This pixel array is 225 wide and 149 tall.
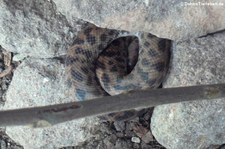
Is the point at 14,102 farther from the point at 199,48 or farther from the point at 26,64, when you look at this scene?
the point at 199,48

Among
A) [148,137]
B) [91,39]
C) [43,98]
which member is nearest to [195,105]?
[148,137]

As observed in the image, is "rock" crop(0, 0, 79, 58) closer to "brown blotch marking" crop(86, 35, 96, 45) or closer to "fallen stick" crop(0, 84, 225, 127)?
"brown blotch marking" crop(86, 35, 96, 45)

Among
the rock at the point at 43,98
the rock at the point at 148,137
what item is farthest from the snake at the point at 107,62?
the rock at the point at 148,137

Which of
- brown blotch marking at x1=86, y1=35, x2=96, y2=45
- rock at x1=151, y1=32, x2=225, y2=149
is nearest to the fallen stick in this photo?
rock at x1=151, y1=32, x2=225, y2=149

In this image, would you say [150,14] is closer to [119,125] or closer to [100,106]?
[100,106]

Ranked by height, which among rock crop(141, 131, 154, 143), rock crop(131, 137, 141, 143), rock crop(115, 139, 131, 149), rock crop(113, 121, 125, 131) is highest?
rock crop(113, 121, 125, 131)

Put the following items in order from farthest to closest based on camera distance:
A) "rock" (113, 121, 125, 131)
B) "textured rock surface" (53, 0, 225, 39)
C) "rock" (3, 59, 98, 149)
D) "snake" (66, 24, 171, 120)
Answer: "rock" (113, 121, 125, 131) → "rock" (3, 59, 98, 149) → "snake" (66, 24, 171, 120) → "textured rock surface" (53, 0, 225, 39)
